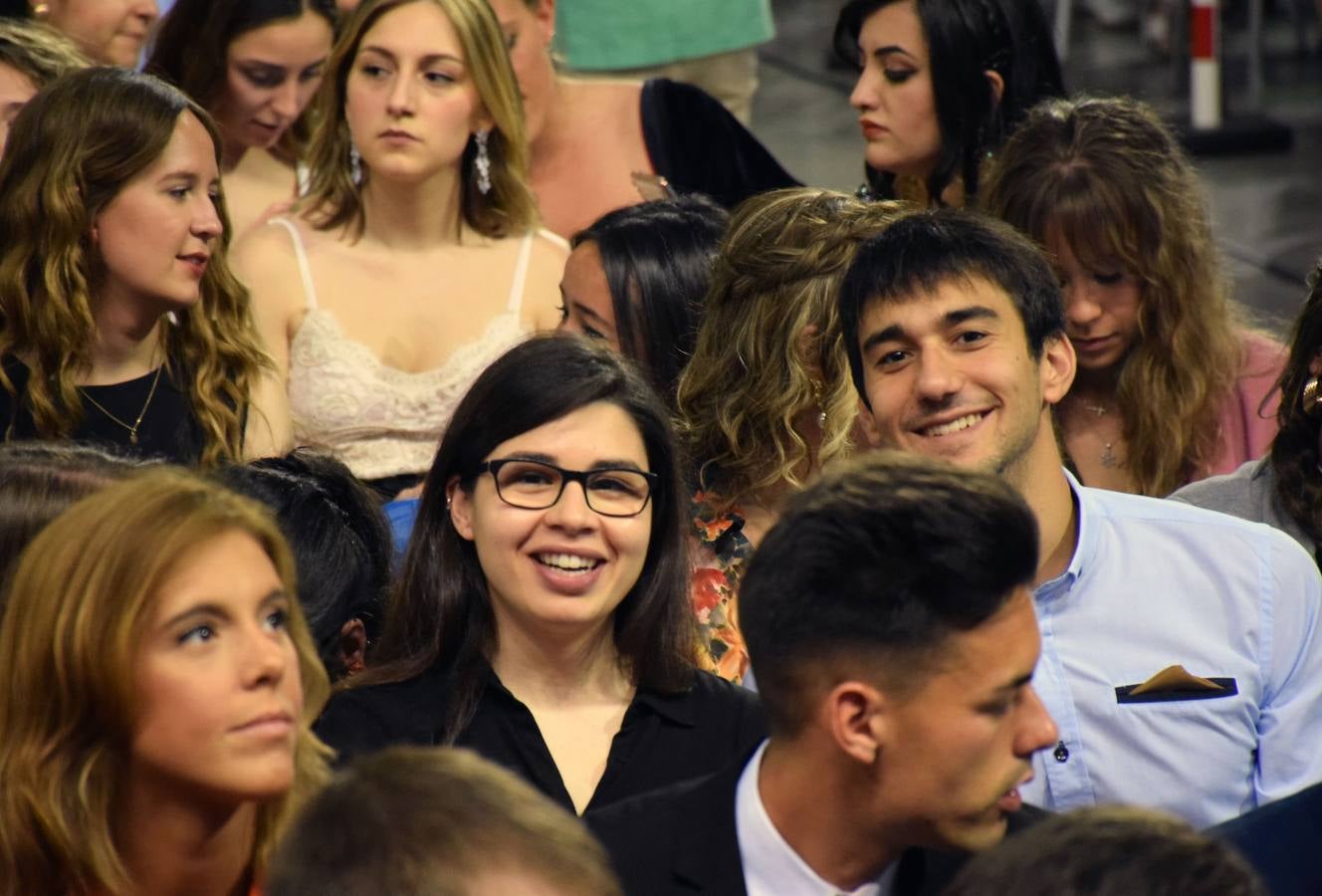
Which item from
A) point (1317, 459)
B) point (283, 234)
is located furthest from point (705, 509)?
point (283, 234)

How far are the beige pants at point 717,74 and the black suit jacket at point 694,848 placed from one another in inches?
159

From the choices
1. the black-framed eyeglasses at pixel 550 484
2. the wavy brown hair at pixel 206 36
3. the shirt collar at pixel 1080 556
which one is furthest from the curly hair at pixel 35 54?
the shirt collar at pixel 1080 556

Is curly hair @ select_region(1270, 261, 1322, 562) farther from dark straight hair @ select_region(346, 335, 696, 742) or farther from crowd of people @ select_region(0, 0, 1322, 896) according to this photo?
dark straight hair @ select_region(346, 335, 696, 742)

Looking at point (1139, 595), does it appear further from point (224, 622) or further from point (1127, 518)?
point (224, 622)

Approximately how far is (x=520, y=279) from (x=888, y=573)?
237 cm

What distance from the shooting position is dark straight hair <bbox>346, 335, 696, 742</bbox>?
2.78 m

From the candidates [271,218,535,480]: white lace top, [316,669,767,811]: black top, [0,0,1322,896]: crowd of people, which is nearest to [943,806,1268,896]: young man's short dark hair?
[0,0,1322,896]: crowd of people

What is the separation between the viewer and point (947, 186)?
14.8ft

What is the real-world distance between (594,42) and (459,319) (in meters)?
1.93

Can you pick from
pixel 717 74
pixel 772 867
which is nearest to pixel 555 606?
pixel 772 867

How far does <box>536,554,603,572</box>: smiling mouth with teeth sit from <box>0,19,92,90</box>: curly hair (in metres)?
2.03

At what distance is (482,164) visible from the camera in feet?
14.6

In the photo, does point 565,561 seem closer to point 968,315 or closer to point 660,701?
point 660,701

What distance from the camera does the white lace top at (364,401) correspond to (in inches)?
165
